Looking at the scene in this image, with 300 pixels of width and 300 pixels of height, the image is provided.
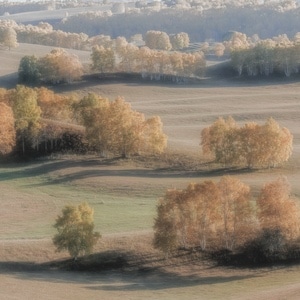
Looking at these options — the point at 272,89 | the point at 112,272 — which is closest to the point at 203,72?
the point at 272,89

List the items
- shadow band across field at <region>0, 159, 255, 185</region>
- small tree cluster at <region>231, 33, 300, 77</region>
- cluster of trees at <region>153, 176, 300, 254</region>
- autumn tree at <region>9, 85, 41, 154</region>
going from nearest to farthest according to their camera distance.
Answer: cluster of trees at <region>153, 176, 300, 254</region>, shadow band across field at <region>0, 159, 255, 185</region>, autumn tree at <region>9, 85, 41, 154</region>, small tree cluster at <region>231, 33, 300, 77</region>

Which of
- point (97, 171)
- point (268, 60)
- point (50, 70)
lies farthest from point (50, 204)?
point (268, 60)

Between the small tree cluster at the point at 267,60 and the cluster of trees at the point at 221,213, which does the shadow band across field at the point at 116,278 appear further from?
the small tree cluster at the point at 267,60

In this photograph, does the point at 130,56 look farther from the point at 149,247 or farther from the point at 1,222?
the point at 149,247

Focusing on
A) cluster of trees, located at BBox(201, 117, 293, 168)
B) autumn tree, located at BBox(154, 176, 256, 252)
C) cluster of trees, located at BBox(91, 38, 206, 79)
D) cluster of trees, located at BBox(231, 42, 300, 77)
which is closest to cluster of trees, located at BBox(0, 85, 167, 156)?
cluster of trees, located at BBox(201, 117, 293, 168)

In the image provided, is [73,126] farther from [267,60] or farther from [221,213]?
[267,60]

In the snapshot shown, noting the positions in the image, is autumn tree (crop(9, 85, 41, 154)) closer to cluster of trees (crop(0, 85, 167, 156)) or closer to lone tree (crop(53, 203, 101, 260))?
cluster of trees (crop(0, 85, 167, 156))
